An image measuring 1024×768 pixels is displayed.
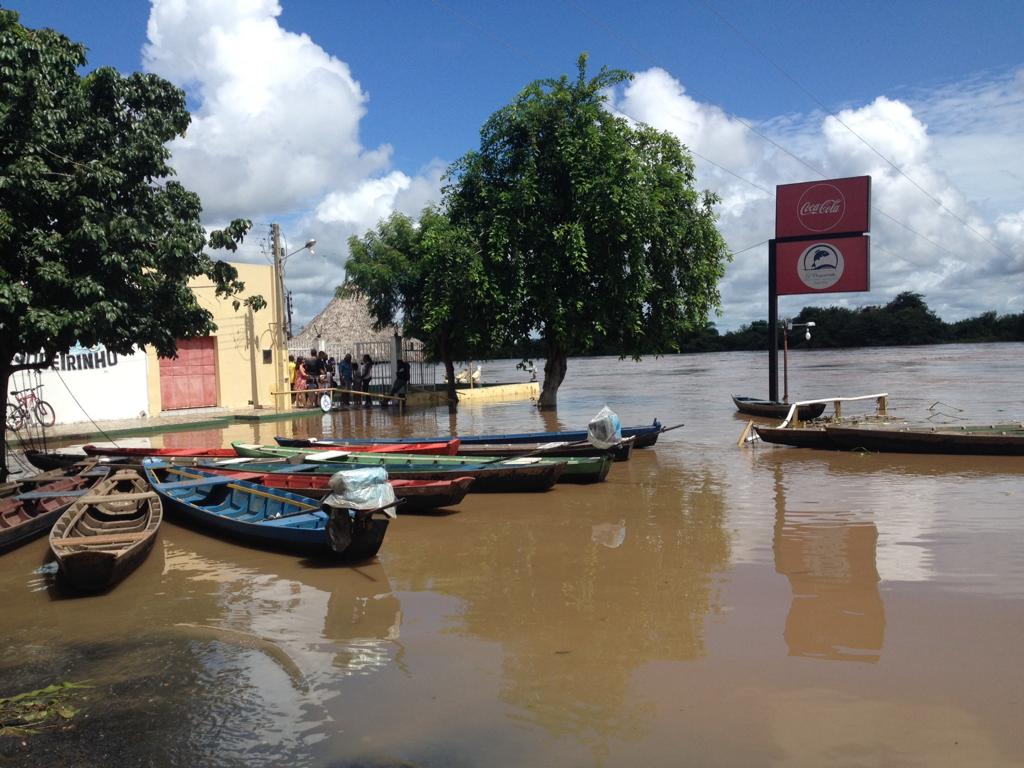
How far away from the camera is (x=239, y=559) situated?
8844 mm

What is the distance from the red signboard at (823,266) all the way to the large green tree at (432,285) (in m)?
7.91

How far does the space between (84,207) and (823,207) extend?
18213 mm

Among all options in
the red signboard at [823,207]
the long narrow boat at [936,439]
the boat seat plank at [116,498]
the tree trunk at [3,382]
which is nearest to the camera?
the boat seat plank at [116,498]

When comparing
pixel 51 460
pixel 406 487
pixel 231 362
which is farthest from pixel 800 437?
pixel 231 362

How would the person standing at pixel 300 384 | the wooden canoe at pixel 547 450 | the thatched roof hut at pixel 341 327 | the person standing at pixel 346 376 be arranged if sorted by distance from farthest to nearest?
the thatched roof hut at pixel 341 327
the person standing at pixel 346 376
the person standing at pixel 300 384
the wooden canoe at pixel 547 450

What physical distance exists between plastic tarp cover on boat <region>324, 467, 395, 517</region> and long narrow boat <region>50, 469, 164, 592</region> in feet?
6.41

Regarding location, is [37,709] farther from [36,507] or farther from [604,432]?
[604,432]

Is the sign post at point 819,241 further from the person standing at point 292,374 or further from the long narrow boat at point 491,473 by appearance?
the person standing at point 292,374

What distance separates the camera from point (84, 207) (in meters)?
10.5

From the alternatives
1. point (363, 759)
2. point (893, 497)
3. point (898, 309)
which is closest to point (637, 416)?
point (893, 497)

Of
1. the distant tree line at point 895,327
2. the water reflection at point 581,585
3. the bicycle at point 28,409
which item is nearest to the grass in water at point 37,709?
the water reflection at point 581,585

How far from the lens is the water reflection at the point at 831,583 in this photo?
234 inches

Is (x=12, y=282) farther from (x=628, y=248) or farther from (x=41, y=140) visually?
(x=628, y=248)

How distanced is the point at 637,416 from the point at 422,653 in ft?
64.4
